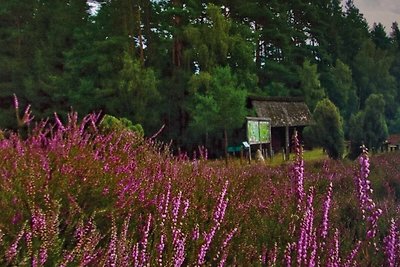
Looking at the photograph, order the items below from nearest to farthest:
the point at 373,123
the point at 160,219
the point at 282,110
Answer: the point at 160,219 → the point at 373,123 → the point at 282,110

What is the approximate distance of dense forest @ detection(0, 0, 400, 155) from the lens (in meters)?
30.4

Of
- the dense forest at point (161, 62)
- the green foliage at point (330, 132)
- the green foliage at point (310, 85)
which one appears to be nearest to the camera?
the green foliage at point (330, 132)

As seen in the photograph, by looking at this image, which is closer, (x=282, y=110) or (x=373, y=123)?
(x=373, y=123)

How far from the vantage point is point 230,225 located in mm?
3943

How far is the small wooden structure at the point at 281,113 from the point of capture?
97.8ft

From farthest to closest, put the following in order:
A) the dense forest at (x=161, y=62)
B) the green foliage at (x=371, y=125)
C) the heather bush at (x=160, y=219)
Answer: the dense forest at (x=161, y=62) → the green foliage at (x=371, y=125) → the heather bush at (x=160, y=219)

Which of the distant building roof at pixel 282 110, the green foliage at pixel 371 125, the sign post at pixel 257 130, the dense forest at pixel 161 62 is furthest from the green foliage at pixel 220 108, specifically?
the green foliage at pixel 371 125

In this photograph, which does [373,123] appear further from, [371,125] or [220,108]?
[220,108]

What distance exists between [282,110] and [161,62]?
34.0ft

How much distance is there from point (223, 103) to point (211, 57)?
532 cm

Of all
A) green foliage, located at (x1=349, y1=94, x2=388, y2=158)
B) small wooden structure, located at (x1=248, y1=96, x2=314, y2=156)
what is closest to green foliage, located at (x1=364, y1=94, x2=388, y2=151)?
green foliage, located at (x1=349, y1=94, x2=388, y2=158)

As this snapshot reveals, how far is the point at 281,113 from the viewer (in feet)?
101

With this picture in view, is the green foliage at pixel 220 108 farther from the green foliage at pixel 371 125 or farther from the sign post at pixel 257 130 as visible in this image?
the green foliage at pixel 371 125

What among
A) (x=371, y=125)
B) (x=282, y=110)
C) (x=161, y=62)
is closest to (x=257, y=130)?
(x=371, y=125)
